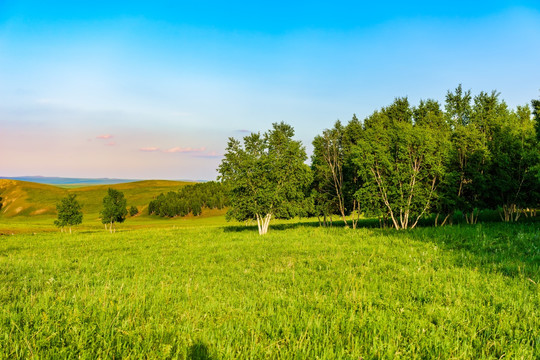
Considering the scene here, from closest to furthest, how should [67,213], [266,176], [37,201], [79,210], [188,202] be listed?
1. [266,176]
2. [67,213]
3. [79,210]
4. [188,202]
5. [37,201]

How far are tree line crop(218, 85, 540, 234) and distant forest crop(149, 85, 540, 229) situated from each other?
90 mm

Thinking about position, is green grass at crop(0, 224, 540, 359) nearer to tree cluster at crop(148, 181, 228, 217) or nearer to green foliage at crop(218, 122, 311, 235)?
green foliage at crop(218, 122, 311, 235)

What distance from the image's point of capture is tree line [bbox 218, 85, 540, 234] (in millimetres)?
25094

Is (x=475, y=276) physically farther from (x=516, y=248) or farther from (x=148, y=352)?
(x=148, y=352)

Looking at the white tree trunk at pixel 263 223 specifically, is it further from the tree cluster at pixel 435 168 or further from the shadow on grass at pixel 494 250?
the shadow on grass at pixel 494 250

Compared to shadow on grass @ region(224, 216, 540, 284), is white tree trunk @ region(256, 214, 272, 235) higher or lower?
lower

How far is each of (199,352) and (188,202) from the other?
5337 inches

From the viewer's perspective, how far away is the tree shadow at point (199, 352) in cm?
379

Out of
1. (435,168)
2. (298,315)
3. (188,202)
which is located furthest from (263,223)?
(188,202)

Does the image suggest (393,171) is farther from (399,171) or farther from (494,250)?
(494,250)

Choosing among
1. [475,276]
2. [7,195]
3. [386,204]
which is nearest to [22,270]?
[475,276]

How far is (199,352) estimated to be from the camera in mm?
3928

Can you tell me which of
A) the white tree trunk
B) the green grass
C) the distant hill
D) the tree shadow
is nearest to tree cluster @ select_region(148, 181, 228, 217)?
the distant hill

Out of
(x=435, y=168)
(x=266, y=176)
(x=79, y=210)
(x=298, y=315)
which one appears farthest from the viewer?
(x=79, y=210)
